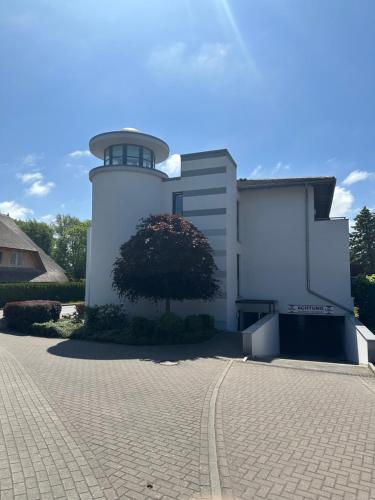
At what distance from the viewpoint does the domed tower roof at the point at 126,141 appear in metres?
17.8

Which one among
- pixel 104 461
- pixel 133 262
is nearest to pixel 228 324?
pixel 133 262

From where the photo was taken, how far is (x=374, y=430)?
18.7ft

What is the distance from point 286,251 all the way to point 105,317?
388 inches

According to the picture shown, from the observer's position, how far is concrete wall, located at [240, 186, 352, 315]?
18.4 meters

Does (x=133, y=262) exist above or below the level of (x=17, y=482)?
above

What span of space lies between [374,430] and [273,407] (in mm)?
1709

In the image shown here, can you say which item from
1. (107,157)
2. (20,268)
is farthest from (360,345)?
(20,268)

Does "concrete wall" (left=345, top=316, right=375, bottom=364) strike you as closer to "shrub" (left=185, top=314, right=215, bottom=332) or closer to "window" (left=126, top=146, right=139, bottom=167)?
"shrub" (left=185, top=314, right=215, bottom=332)

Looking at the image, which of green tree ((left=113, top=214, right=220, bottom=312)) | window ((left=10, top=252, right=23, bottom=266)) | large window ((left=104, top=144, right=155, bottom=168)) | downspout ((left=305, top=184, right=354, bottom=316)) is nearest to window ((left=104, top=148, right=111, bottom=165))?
large window ((left=104, top=144, right=155, bottom=168))

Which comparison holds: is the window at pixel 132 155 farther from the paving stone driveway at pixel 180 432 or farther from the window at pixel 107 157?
the paving stone driveway at pixel 180 432

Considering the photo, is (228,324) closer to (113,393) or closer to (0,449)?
(113,393)

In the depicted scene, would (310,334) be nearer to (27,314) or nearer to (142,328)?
(142,328)

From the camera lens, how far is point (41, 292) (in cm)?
3212

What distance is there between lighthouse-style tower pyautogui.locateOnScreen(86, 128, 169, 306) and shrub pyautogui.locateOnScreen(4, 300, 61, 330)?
2.04m
